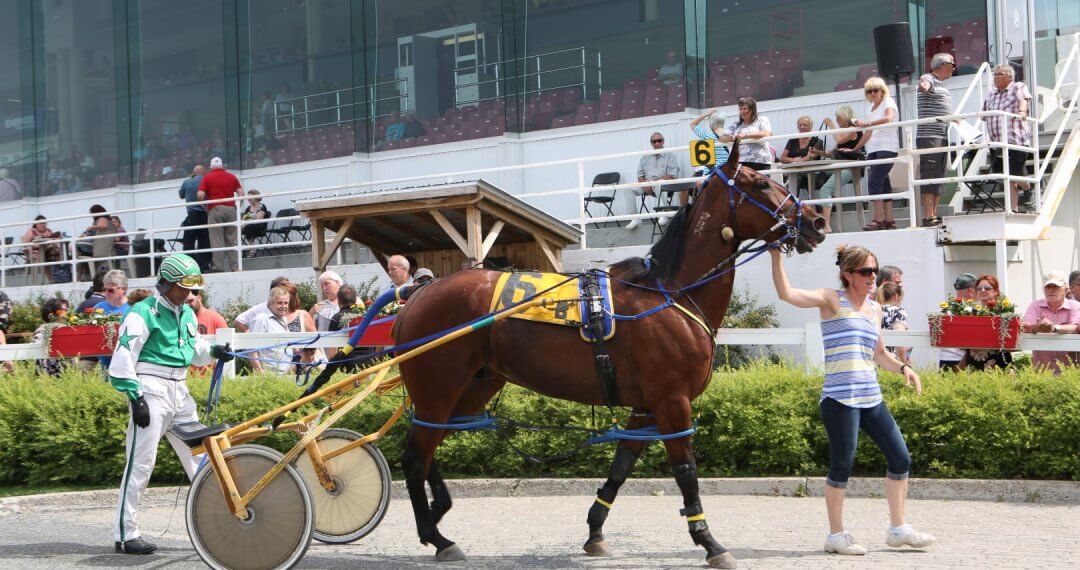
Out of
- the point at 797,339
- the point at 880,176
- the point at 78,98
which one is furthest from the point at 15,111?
the point at 797,339

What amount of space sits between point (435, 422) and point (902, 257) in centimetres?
759

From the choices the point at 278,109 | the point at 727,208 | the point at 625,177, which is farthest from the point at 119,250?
the point at 727,208

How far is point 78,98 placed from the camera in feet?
86.1

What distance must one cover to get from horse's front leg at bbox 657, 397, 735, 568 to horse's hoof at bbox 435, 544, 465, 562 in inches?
55.7

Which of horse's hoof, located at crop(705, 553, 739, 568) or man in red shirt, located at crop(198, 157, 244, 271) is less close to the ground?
man in red shirt, located at crop(198, 157, 244, 271)

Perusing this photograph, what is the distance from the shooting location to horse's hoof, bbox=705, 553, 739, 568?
6613 mm

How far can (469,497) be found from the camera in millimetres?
9906

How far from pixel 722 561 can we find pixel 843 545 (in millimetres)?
821

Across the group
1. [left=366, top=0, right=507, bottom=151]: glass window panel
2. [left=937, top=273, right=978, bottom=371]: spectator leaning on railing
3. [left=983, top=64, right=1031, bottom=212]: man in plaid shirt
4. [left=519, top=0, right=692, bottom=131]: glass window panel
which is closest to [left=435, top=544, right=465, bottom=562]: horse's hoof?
[left=937, top=273, right=978, bottom=371]: spectator leaning on railing

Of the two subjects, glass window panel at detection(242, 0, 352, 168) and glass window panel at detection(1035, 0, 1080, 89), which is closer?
glass window panel at detection(1035, 0, 1080, 89)

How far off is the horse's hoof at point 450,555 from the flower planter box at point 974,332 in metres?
4.48

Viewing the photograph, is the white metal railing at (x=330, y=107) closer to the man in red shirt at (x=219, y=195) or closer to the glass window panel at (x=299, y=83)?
the glass window panel at (x=299, y=83)

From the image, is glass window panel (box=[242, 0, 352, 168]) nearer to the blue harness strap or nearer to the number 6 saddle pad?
the number 6 saddle pad

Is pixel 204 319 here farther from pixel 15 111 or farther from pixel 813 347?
pixel 15 111
